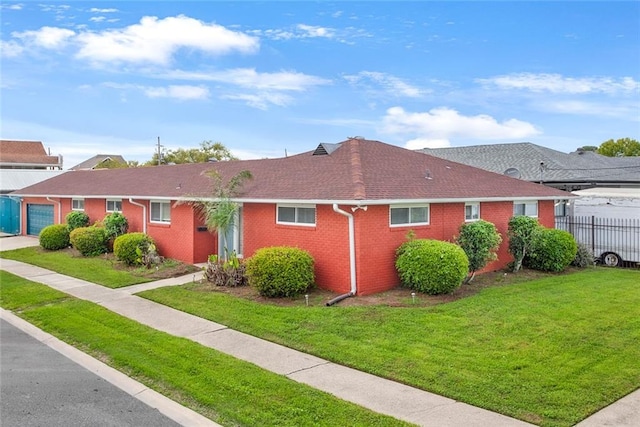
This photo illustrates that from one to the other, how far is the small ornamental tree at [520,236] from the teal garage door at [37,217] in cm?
2358

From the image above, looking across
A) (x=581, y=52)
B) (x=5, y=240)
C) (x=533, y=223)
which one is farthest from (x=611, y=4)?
(x=5, y=240)

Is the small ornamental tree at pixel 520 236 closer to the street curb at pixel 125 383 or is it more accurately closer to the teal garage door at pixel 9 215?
the street curb at pixel 125 383

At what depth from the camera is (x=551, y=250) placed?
15602mm

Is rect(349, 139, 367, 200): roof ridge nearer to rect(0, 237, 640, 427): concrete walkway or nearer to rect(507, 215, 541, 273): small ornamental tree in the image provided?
rect(0, 237, 640, 427): concrete walkway

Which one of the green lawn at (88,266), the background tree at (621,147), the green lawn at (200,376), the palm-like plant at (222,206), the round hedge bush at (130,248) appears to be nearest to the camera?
the green lawn at (200,376)

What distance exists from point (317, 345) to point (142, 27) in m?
13.5

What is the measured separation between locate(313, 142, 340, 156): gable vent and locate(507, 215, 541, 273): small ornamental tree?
6.49m

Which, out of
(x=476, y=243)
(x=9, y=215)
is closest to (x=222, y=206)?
(x=476, y=243)

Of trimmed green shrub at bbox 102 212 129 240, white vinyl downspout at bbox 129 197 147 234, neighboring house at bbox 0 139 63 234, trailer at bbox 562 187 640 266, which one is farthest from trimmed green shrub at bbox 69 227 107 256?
neighboring house at bbox 0 139 63 234

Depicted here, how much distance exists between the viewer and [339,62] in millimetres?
20672

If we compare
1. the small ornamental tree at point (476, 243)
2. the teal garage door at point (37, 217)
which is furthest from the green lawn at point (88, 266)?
the small ornamental tree at point (476, 243)

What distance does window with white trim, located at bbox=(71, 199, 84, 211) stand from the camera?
2443 centimetres

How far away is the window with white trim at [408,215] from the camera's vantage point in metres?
13.0

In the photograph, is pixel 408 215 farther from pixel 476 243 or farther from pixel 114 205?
pixel 114 205
